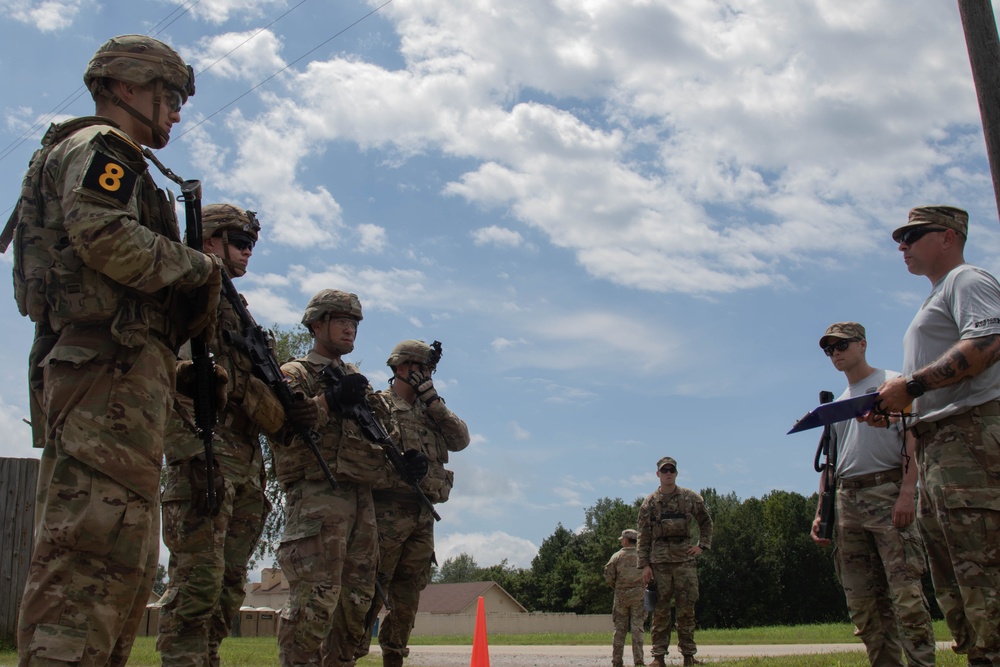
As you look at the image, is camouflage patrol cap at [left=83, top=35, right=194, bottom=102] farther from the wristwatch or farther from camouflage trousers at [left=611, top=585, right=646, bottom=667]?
camouflage trousers at [left=611, top=585, right=646, bottom=667]

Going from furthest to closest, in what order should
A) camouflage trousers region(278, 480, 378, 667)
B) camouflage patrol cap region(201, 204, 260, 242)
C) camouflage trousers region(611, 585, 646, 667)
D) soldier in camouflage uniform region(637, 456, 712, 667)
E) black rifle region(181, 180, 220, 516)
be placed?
camouflage trousers region(611, 585, 646, 667) → soldier in camouflage uniform region(637, 456, 712, 667) → camouflage trousers region(278, 480, 378, 667) → camouflage patrol cap region(201, 204, 260, 242) → black rifle region(181, 180, 220, 516)

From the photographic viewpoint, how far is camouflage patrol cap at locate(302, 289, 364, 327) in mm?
6488

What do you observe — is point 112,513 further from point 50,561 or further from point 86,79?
point 86,79

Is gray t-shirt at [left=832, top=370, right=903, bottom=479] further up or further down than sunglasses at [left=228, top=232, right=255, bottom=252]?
further down

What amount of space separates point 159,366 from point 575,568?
7935 cm

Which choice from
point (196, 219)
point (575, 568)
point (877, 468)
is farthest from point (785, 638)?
point (575, 568)

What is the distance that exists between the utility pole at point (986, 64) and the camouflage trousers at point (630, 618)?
886cm

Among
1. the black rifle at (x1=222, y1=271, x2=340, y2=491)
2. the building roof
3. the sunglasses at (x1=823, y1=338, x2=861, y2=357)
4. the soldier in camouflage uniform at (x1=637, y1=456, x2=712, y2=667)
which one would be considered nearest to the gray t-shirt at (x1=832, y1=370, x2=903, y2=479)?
the sunglasses at (x1=823, y1=338, x2=861, y2=357)

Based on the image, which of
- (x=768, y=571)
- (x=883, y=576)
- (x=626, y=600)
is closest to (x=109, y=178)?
(x=883, y=576)

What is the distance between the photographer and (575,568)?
7938 centimetres

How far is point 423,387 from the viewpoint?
7.78 metres

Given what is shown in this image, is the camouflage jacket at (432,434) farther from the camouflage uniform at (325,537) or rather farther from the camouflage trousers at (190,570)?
the camouflage trousers at (190,570)

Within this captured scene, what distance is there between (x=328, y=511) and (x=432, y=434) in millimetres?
2130

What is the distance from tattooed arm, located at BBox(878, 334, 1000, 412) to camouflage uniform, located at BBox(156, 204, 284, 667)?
11.8 feet
